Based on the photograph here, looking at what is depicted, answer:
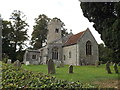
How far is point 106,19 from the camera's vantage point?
34.0 feet

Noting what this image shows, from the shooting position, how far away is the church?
27.5m

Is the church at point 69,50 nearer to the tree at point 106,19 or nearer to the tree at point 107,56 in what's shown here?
the tree at point 107,56

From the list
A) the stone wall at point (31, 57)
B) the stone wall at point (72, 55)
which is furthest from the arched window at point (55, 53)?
the stone wall at point (31, 57)

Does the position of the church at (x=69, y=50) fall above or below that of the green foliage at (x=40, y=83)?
above

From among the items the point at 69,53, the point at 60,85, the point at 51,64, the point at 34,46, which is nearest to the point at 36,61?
the point at 69,53

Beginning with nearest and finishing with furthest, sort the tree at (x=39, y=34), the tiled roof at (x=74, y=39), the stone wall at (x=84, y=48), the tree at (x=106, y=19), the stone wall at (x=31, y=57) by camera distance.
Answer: the tree at (x=106, y=19) → the stone wall at (x=84, y=48) → the tiled roof at (x=74, y=39) → the stone wall at (x=31, y=57) → the tree at (x=39, y=34)

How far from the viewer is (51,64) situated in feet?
41.5

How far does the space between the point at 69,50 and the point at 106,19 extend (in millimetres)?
19184

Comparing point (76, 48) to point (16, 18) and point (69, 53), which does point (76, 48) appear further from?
point (16, 18)

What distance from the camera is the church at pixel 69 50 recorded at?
2745 cm

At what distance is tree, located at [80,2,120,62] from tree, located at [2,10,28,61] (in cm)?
3138

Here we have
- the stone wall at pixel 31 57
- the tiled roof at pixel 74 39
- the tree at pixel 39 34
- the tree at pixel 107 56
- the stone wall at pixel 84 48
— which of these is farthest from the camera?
the tree at pixel 39 34

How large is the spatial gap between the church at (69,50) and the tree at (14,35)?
8.22 metres

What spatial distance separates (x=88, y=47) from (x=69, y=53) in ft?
11.9
